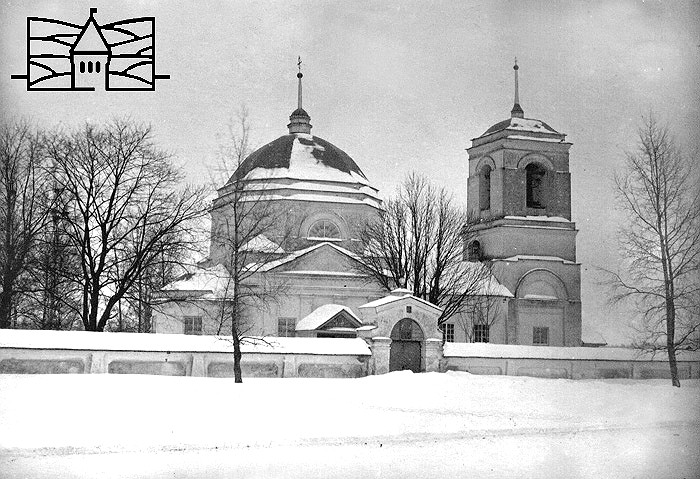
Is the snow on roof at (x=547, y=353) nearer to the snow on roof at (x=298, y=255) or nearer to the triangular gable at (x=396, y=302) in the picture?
the triangular gable at (x=396, y=302)

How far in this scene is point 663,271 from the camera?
22.4 metres

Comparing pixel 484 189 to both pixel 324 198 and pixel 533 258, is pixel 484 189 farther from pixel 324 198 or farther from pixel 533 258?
pixel 324 198

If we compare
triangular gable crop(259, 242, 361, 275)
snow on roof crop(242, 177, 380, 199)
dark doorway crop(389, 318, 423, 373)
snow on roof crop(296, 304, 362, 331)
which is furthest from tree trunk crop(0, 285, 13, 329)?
snow on roof crop(242, 177, 380, 199)

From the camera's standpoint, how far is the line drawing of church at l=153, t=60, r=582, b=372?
3300cm

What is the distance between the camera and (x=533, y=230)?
37.2 meters

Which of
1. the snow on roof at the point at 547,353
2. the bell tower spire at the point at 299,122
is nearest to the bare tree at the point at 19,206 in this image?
the snow on roof at the point at 547,353

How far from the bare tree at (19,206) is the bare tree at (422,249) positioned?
1198 centimetres

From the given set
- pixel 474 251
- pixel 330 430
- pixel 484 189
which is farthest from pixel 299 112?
pixel 330 430

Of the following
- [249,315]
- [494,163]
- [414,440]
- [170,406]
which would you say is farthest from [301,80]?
[414,440]

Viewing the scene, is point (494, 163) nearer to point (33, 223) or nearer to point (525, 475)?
point (33, 223)

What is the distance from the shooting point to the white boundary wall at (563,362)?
26.2 m

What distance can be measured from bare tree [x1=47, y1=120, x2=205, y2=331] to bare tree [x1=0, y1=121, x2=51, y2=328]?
28.0 inches

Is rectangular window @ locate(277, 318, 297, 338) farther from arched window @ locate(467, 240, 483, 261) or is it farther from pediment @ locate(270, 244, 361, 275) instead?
arched window @ locate(467, 240, 483, 261)

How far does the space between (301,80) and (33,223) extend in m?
16.5
